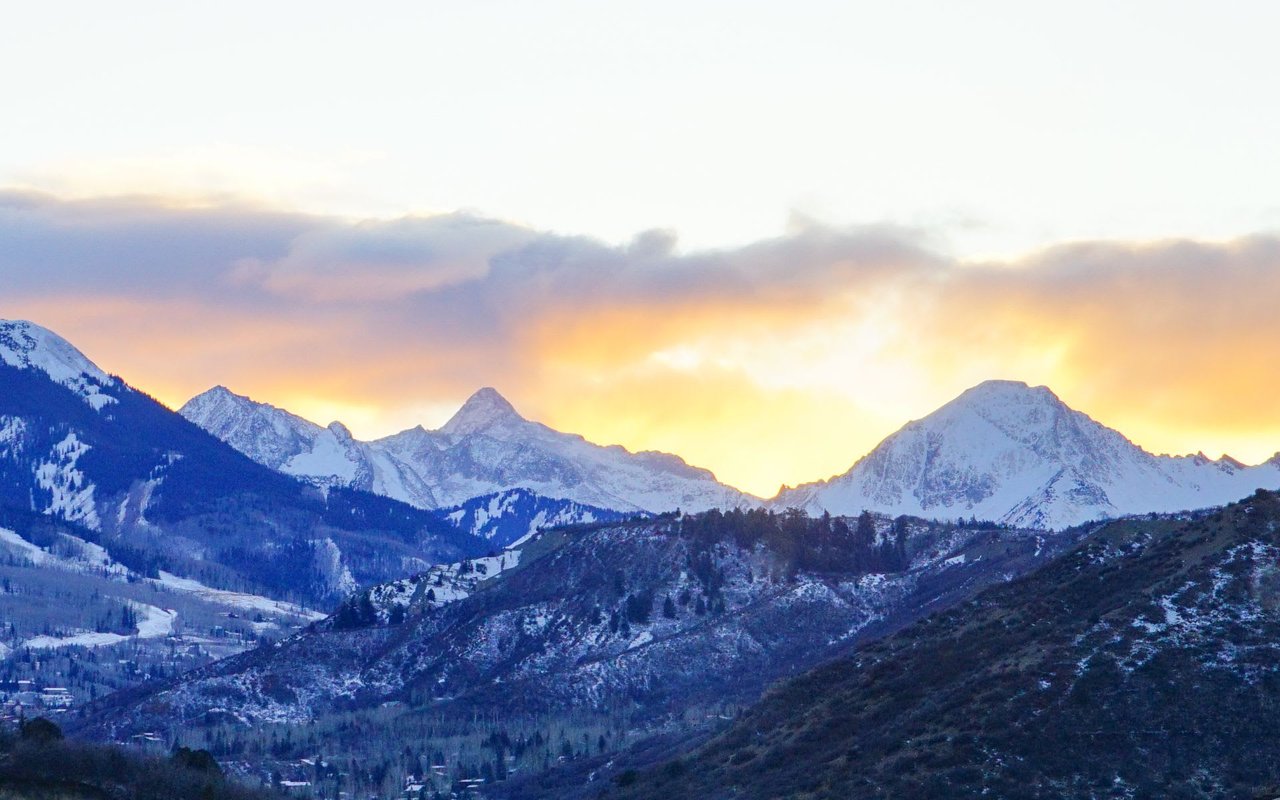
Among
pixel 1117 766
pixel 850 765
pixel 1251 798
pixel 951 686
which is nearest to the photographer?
pixel 1251 798

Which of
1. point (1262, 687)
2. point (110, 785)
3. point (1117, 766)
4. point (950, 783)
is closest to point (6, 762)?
point (110, 785)

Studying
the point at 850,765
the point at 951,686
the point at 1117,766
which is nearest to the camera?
the point at 1117,766

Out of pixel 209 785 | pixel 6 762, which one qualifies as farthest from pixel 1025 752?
pixel 6 762

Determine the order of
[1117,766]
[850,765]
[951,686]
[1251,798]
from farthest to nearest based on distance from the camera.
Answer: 1. [951,686]
2. [850,765]
3. [1117,766]
4. [1251,798]

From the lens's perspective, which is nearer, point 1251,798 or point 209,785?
point 1251,798

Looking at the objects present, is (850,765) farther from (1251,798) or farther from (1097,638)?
(1251,798)

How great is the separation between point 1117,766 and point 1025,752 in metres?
7.68

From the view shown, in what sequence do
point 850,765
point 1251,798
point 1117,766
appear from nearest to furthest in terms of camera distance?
1. point 1251,798
2. point 1117,766
3. point 850,765

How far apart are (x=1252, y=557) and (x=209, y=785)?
10266 centimetres

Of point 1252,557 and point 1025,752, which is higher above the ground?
point 1252,557

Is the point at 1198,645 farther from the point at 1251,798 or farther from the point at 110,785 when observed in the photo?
the point at 110,785

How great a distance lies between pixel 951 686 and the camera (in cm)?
19438

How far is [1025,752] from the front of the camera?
558 ft

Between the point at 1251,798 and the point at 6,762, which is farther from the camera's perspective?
the point at 6,762
